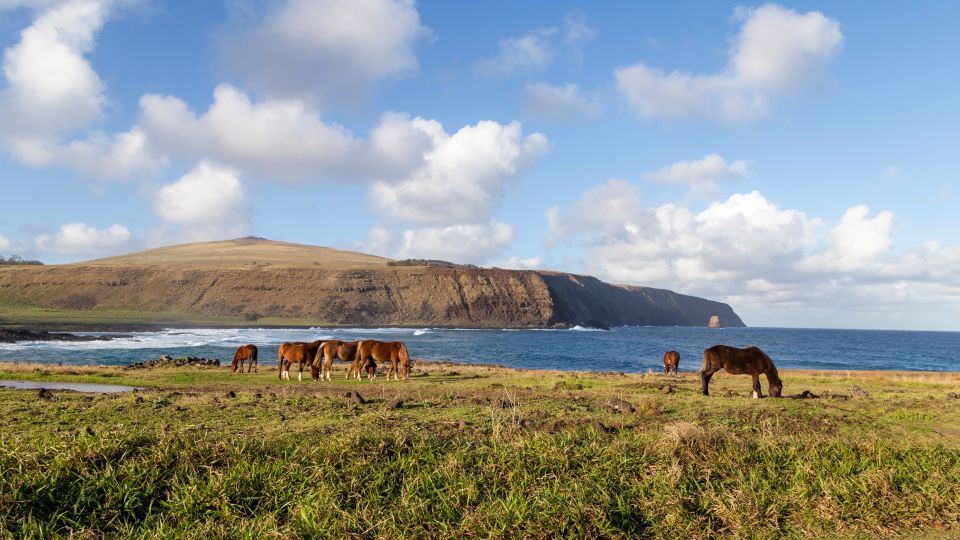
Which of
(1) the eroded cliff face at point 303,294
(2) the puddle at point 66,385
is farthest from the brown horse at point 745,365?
(1) the eroded cliff face at point 303,294

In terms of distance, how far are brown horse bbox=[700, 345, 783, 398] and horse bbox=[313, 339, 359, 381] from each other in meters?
15.5

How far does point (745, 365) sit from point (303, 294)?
518ft

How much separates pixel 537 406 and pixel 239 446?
9209 millimetres

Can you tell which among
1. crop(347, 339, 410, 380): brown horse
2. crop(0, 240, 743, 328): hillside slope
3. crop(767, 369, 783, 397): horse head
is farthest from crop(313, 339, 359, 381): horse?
crop(0, 240, 743, 328): hillside slope

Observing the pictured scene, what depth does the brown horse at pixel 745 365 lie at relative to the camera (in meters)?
21.0

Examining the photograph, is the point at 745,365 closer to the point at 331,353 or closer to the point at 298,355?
the point at 331,353

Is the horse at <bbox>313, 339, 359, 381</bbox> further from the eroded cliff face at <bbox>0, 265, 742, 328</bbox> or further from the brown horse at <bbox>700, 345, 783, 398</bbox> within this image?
the eroded cliff face at <bbox>0, 265, 742, 328</bbox>

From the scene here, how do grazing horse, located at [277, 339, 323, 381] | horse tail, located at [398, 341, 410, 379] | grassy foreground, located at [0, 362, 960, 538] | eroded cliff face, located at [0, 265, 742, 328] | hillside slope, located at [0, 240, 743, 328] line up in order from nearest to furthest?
grassy foreground, located at [0, 362, 960, 538] → horse tail, located at [398, 341, 410, 379] → grazing horse, located at [277, 339, 323, 381] → hillside slope, located at [0, 240, 743, 328] → eroded cliff face, located at [0, 265, 742, 328]

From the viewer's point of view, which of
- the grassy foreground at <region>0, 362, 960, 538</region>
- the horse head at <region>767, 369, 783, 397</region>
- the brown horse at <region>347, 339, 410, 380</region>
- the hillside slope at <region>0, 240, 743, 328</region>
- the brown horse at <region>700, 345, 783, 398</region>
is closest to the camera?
the grassy foreground at <region>0, 362, 960, 538</region>

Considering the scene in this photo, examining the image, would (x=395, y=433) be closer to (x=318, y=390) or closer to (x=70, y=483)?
(x=70, y=483)

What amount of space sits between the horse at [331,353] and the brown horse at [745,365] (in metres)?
15.5

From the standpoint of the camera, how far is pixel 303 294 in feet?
553

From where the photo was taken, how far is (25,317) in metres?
119

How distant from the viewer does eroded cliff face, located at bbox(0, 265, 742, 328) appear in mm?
151125
